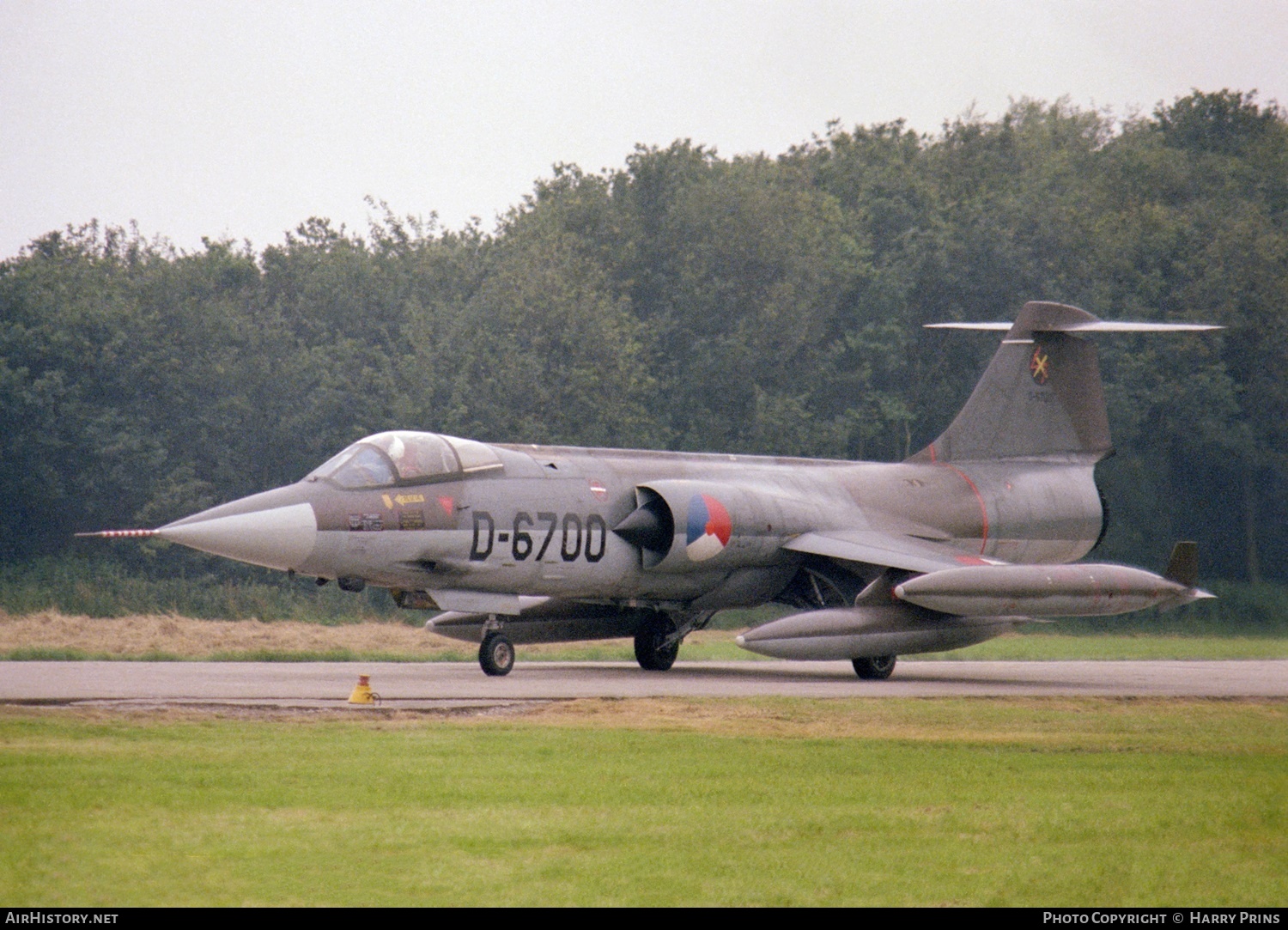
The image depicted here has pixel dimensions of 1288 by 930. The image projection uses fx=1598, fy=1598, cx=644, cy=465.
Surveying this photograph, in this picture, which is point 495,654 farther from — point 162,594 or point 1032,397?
point 162,594

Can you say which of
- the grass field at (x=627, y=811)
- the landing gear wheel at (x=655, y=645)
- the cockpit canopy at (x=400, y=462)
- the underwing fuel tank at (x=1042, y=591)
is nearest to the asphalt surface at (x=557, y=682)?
the landing gear wheel at (x=655, y=645)

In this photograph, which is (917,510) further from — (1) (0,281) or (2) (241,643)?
(1) (0,281)

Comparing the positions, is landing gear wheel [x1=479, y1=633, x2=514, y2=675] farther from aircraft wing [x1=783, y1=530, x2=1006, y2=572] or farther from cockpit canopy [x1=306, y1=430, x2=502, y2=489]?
aircraft wing [x1=783, y1=530, x2=1006, y2=572]

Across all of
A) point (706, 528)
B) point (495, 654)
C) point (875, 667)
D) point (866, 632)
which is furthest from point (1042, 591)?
point (495, 654)

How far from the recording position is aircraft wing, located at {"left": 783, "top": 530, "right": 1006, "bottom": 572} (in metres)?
19.4

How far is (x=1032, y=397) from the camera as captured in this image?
941 inches

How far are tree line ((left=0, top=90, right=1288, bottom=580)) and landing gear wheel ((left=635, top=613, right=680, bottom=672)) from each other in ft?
61.0

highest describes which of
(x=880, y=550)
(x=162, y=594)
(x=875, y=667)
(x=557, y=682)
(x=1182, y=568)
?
(x=880, y=550)

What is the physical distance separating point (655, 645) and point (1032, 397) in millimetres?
7380

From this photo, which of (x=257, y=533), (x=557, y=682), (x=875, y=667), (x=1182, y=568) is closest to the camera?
(x=257, y=533)

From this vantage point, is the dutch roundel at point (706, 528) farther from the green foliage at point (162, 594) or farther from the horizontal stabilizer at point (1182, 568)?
the green foliage at point (162, 594)

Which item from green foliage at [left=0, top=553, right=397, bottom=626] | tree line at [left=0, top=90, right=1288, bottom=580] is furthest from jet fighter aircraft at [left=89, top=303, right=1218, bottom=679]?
tree line at [left=0, top=90, right=1288, bottom=580]

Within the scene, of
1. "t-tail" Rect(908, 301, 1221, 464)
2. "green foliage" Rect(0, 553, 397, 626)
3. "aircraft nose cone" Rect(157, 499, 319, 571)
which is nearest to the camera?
"aircraft nose cone" Rect(157, 499, 319, 571)

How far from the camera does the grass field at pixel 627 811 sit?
6.73m
